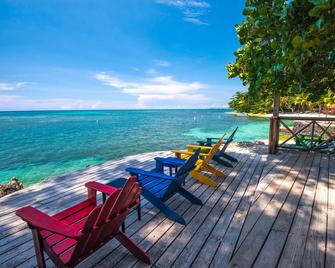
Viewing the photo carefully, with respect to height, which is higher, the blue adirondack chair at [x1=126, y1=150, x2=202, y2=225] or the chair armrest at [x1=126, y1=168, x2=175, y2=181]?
the chair armrest at [x1=126, y1=168, x2=175, y2=181]

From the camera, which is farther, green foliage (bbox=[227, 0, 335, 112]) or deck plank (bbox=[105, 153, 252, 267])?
deck plank (bbox=[105, 153, 252, 267])

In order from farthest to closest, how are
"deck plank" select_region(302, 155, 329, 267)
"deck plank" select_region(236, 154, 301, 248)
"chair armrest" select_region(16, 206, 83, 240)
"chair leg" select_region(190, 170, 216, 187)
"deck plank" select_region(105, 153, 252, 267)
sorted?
"chair leg" select_region(190, 170, 216, 187), "deck plank" select_region(236, 154, 301, 248), "deck plank" select_region(105, 153, 252, 267), "deck plank" select_region(302, 155, 329, 267), "chair armrest" select_region(16, 206, 83, 240)

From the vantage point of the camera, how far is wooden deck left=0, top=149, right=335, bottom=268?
1.81 meters

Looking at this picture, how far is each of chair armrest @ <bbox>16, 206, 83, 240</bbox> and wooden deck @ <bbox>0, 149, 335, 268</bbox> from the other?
0.66m

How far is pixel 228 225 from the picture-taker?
91.9 inches

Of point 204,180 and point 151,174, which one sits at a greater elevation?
point 151,174

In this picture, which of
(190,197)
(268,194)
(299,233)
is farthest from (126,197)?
(268,194)

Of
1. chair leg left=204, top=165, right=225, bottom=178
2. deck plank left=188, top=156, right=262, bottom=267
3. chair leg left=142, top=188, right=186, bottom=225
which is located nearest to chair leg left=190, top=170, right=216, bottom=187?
chair leg left=204, top=165, right=225, bottom=178

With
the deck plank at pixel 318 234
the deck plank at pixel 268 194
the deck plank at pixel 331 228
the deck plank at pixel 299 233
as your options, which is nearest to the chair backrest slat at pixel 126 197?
the deck plank at pixel 268 194

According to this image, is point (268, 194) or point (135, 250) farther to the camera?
point (268, 194)

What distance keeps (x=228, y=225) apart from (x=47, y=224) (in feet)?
6.32

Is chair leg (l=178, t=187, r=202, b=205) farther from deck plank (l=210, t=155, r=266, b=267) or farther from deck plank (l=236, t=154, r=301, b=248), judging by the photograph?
deck plank (l=236, t=154, r=301, b=248)

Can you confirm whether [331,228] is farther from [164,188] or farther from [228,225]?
[164,188]

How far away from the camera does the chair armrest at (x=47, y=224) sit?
4.25 ft
